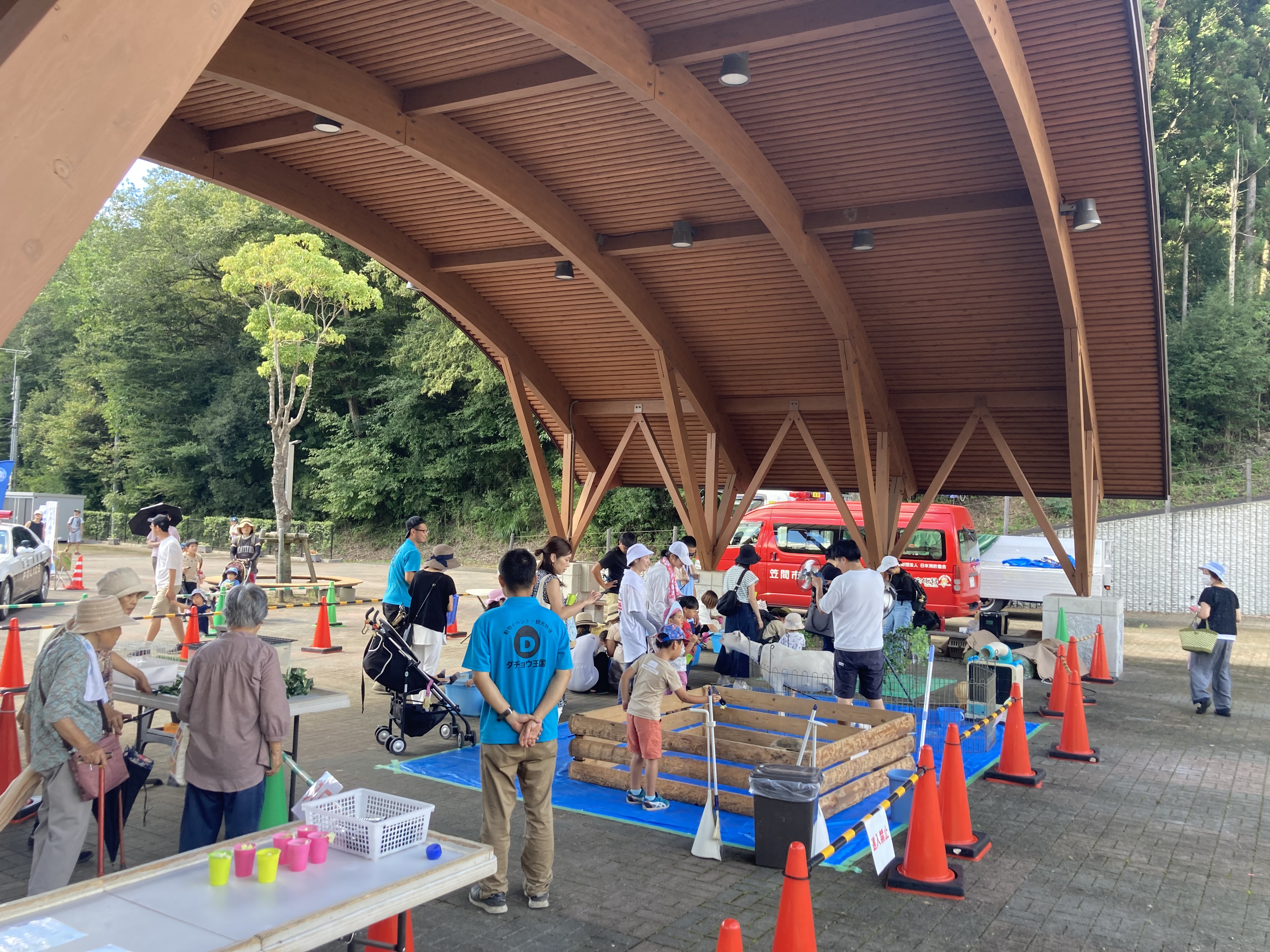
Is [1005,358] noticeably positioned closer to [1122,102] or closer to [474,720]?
[1122,102]

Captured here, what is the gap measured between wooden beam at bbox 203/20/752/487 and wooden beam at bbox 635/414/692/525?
64.5 inches

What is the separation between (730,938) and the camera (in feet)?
10.1

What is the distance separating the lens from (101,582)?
520 cm

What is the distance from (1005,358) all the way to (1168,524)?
479 inches

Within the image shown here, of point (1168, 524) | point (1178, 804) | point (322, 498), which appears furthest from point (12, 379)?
point (1178, 804)

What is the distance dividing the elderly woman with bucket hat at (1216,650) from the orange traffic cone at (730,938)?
8839mm

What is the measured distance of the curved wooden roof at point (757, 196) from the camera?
861cm

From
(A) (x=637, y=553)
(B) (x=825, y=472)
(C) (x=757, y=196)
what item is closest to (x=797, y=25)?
(C) (x=757, y=196)

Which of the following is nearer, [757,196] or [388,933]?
[388,933]

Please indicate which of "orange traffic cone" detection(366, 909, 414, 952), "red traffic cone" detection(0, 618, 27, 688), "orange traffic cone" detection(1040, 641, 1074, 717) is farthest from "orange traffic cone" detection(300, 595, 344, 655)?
"orange traffic cone" detection(366, 909, 414, 952)

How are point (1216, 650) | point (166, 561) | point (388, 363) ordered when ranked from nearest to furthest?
point (1216, 650)
point (166, 561)
point (388, 363)

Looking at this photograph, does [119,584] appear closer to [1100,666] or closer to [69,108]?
[69,108]

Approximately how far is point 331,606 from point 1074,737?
38.1ft

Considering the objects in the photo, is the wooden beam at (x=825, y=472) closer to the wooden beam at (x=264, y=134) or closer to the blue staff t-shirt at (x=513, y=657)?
the wooden beam at (x=264, y=134)
